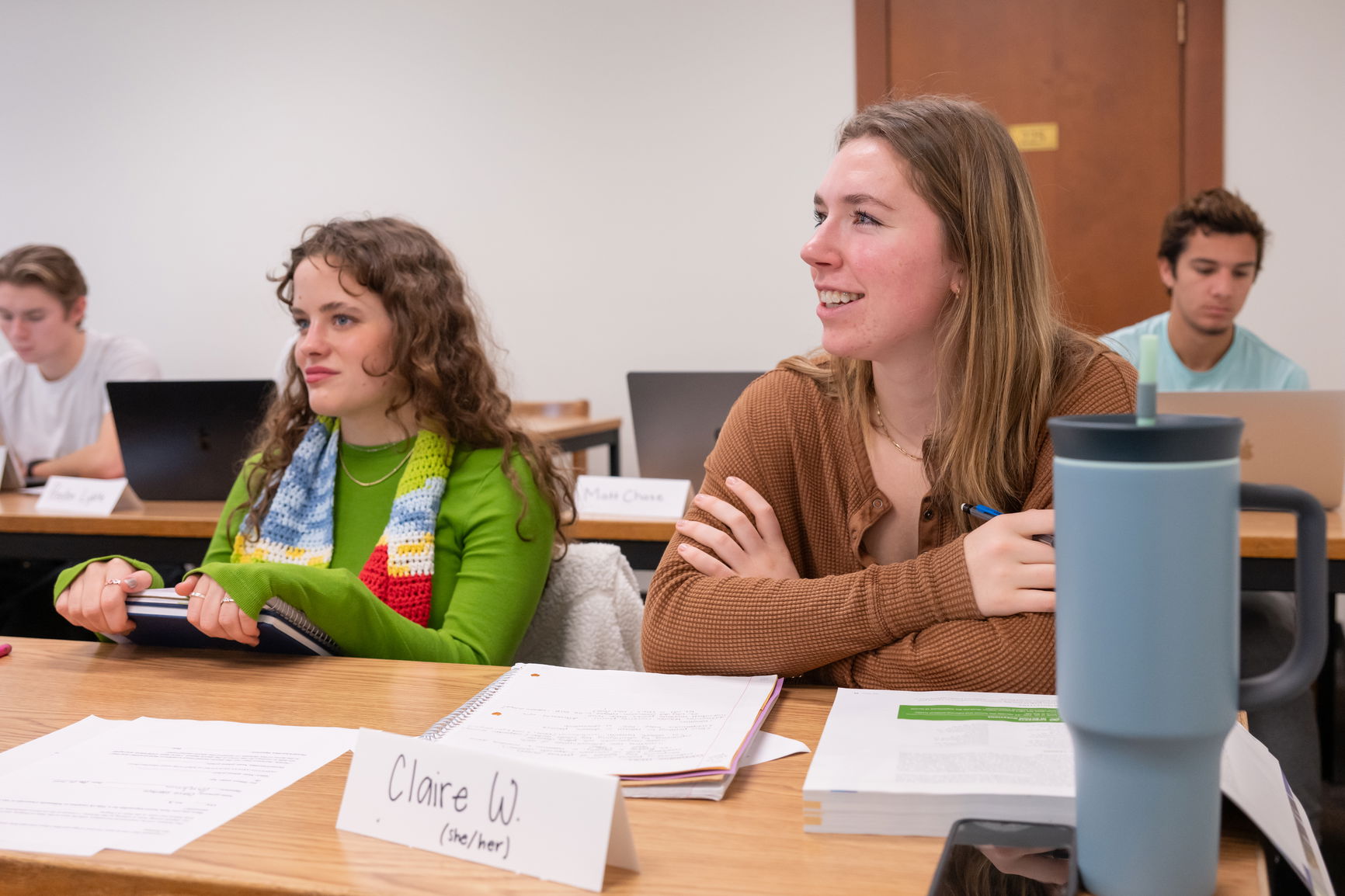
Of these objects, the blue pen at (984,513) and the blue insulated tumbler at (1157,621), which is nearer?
the blue insulated tumbler at (1157,621)

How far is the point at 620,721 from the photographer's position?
35.8 inches

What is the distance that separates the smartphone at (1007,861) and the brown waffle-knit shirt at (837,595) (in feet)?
1.11

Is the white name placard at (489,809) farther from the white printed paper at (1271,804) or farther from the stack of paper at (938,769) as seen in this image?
the white printed paper at (1271,804)

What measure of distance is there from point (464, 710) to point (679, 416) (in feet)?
4.73

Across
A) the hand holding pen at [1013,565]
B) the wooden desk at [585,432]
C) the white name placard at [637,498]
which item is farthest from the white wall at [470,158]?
the hand holding pen at [1013,565]

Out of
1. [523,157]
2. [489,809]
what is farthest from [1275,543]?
[523,157]

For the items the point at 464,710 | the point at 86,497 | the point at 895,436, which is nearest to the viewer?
the point at 464,710

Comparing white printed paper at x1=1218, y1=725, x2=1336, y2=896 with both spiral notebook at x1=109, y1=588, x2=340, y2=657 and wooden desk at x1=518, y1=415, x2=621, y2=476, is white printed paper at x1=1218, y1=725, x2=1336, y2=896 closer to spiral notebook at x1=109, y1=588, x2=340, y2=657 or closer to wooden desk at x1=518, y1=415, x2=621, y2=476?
spiral notebook at x1=109, y1=588, x2=340, y2=657

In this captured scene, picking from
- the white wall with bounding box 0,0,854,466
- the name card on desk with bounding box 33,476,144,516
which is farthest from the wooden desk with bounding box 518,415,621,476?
the name card on desk with bounding box 33,476,144,516

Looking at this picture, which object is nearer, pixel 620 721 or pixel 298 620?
pixel 620 721

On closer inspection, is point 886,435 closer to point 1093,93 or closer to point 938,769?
point 938,769

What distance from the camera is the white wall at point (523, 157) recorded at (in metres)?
3.66

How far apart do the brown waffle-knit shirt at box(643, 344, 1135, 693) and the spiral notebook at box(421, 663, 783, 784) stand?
5 centimetres

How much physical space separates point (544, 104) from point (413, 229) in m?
2.72
